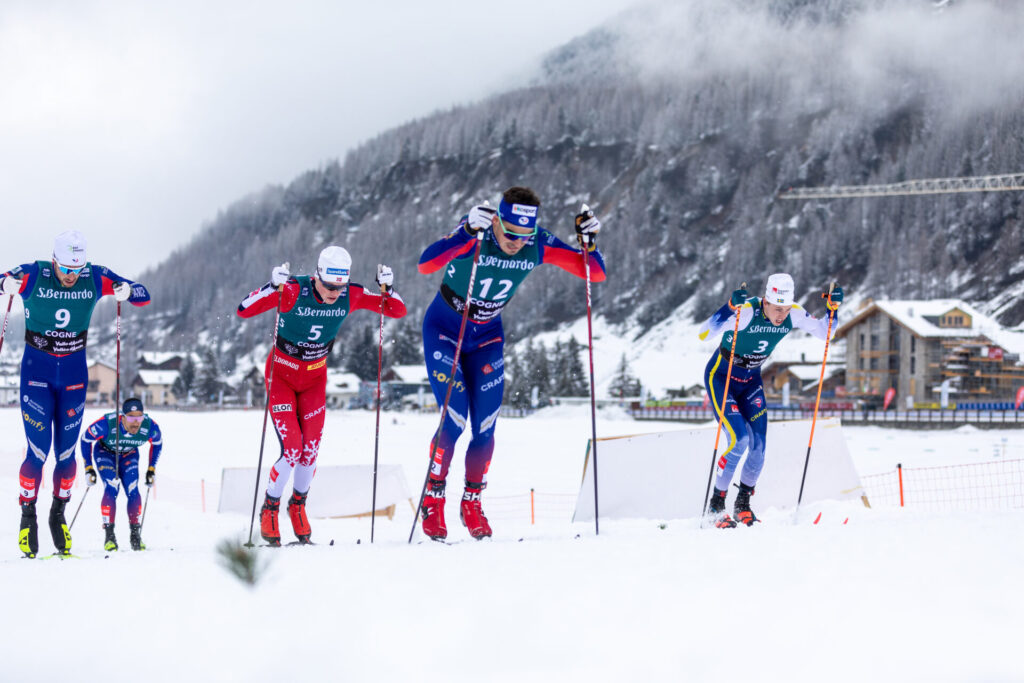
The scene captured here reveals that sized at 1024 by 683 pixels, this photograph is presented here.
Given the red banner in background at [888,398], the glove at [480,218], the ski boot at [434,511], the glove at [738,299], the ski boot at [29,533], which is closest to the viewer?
the glove at [480,218]

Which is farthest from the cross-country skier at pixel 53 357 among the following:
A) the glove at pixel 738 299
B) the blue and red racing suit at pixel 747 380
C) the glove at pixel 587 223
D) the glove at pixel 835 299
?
the glove at pixel 835 299

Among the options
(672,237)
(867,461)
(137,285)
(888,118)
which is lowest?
(867,461)

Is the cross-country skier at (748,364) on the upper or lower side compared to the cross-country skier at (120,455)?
upper

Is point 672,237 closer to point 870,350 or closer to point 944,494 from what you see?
point 870,350

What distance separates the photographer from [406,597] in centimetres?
344

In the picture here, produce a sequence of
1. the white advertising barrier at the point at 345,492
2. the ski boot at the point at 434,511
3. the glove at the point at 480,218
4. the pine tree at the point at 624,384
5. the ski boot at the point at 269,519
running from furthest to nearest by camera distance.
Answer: the pine tree at the point at 624,384 → the white advertising barrier at the point at 345,492 → the ski boot at the point at 269,519 → the ski boot at the point at 434,511 → the glove at the point at 480,218

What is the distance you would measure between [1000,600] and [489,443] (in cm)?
388

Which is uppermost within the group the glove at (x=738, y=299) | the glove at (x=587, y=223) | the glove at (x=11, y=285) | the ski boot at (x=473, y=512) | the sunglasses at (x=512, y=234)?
the glove at (x=587, y=223)

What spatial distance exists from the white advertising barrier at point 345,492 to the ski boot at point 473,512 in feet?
26.8

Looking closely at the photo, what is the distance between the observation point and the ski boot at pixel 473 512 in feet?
20.9

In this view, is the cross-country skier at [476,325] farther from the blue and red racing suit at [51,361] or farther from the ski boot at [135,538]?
the ski boot at [135,538]

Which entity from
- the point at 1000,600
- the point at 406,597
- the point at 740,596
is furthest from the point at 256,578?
the point at 1000,600

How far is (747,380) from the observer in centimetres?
866

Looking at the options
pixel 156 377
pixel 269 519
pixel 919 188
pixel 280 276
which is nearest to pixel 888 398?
pixel 269 519
